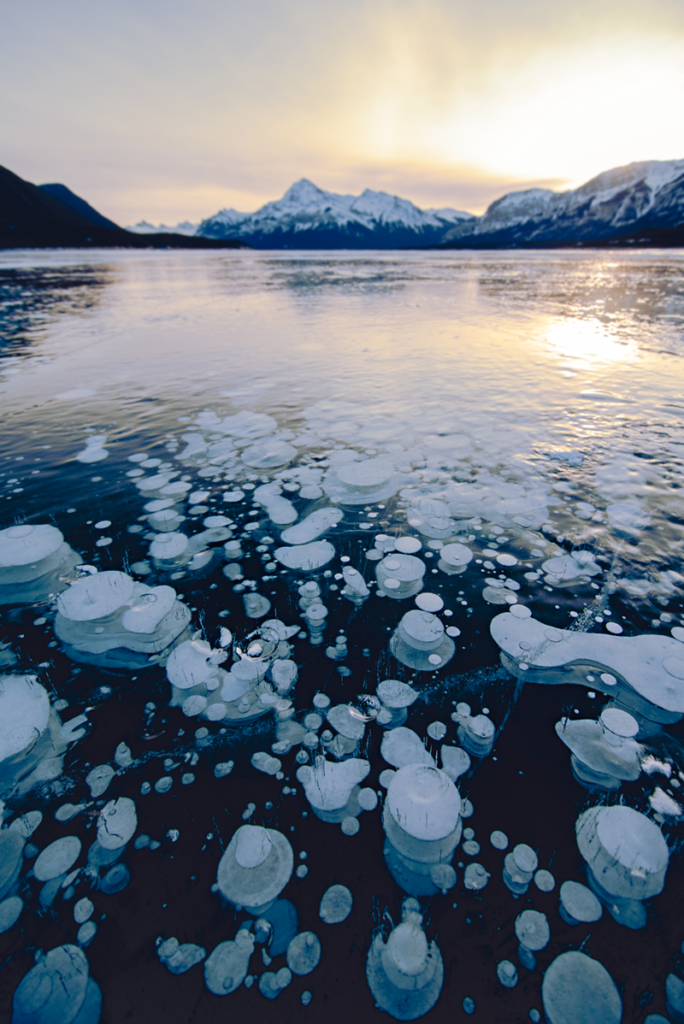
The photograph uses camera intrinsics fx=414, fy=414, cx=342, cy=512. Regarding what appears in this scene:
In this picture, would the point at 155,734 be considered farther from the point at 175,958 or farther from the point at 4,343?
the point at 4,343

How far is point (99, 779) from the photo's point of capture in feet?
9.15

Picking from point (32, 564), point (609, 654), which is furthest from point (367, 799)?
point (32, 564)

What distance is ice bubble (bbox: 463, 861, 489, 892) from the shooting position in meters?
2.30

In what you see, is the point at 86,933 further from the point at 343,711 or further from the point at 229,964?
the point at 343,711

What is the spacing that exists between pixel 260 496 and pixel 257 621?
2360 millimetres

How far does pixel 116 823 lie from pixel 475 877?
2.17 meters

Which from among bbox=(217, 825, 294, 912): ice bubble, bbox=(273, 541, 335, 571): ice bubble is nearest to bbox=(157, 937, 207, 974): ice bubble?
bbox=(217, 825, 294, 912): ice bubble

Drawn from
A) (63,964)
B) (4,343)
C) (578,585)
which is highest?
(4,343)

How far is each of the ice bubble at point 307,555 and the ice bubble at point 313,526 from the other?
119mm

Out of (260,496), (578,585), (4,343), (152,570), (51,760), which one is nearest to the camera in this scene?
(51,760)

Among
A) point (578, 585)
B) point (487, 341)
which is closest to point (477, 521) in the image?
point (578, 585)

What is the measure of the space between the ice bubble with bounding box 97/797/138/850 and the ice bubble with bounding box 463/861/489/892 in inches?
78.4

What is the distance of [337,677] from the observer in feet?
11.2

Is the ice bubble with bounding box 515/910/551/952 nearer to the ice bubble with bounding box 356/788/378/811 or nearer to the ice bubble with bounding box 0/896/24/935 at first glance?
the ice bubble with bounding box 356/788/378/811
